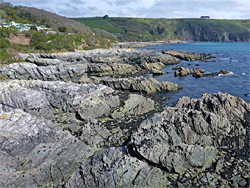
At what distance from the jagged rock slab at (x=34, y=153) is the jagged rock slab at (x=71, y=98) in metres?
7.77

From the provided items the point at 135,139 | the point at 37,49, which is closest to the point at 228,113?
the point at 135,139

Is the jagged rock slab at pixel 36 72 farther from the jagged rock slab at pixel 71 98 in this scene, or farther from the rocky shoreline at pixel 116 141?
the rocky shoreline at pixel 116 141

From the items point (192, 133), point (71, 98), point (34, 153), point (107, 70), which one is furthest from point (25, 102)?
point (107, 70)

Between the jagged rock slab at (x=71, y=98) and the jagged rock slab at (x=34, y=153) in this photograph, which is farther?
the jagged rock slab at (x=71, y=98)

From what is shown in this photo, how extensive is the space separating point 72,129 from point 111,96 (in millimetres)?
11774

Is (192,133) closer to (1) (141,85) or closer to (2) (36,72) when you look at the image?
(1) (141,85)

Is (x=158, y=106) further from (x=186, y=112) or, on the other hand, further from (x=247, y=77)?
(x=247, y=77)

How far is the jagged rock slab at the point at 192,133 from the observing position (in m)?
21.3

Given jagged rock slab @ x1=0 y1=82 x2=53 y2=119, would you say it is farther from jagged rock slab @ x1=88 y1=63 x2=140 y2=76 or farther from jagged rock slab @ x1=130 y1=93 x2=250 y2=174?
jagged rock slab @ x1=88 y1=63 x2=140 y2=76

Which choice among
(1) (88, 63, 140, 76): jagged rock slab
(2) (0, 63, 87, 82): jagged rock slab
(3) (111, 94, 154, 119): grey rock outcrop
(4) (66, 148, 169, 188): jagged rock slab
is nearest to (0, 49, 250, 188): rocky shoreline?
(4) (66, 148, 169, 188): jagged rock slab

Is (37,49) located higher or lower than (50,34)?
lower

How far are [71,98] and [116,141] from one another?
48.8 feet

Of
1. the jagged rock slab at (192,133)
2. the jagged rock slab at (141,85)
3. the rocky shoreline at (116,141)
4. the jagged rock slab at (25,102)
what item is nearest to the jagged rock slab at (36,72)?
the jagged rock slab at (141,85)

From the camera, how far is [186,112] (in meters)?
27.9
